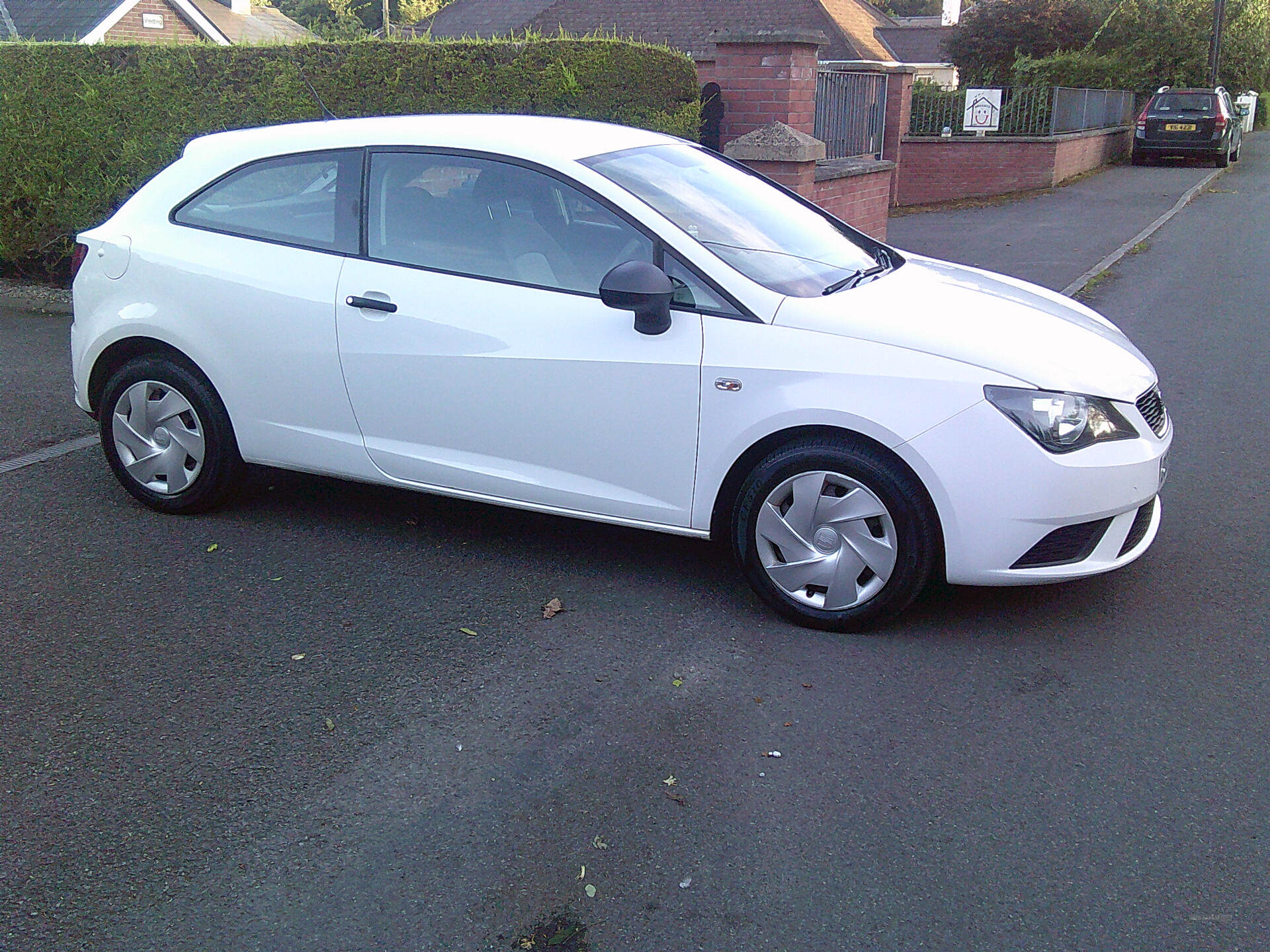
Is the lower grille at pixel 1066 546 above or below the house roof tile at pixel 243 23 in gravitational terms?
below

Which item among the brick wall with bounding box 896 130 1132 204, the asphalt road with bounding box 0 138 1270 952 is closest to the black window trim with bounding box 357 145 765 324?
the asphalt road with bounding box 0 138 1270 952

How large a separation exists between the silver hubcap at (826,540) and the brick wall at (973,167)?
20366 mm

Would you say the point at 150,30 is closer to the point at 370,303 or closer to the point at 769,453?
the point at 370,303

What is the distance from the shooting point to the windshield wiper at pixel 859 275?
4586 millimetres

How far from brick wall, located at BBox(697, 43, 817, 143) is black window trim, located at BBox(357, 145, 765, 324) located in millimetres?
6021

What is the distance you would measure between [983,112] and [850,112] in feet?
39.5

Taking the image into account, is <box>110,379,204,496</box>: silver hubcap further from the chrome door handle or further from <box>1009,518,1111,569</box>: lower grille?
<box>1009,518,1111,569</box>: lower grille

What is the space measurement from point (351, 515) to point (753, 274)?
227 centimetres

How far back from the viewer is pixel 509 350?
4512mm

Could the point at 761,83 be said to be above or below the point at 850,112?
above

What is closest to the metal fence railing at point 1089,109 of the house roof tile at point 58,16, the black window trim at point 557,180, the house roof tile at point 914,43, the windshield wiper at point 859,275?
the windshield wiper at point 859,275

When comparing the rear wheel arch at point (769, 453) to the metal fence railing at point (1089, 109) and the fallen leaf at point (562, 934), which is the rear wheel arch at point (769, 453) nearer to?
the fallen leaf at point (562, 934)

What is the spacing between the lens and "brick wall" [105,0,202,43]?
1331 inches

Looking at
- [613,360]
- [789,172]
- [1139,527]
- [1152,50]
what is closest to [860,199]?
[789,172]
